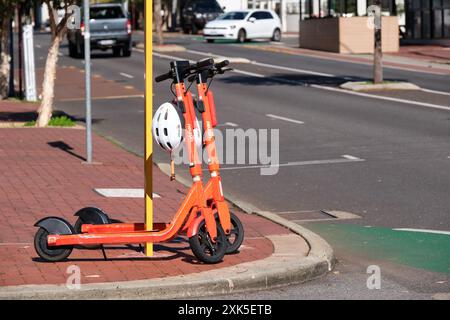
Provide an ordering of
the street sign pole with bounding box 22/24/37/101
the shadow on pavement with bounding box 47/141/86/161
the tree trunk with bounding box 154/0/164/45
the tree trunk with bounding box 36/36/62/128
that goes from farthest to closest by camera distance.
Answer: the tree trunk with bounding box 154/0/164/45 → the street sign pole with bounding box 22/24/37/101 → the tree trunk with bounding box 36/36/62/128 → the shadow on pavement with bounding box 47/141/86/161

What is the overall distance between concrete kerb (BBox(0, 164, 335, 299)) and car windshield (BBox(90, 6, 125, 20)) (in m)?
38.8

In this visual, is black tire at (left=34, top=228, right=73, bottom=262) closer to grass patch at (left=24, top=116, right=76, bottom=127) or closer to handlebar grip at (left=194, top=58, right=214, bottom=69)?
handlebar grip at (left=194, top=58, right=214, bottom=69)

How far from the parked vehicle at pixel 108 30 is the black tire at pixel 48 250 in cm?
3706

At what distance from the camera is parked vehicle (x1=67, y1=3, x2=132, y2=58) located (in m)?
47.1

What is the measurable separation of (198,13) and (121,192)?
5708 centimetres

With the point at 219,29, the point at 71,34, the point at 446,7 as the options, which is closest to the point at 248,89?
the point at 71,34

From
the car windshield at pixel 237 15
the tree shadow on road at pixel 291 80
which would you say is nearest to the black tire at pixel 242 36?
the car windshield at pixel 237 15

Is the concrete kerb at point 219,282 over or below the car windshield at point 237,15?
below

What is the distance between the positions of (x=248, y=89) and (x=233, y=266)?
Answer: 23.1 m

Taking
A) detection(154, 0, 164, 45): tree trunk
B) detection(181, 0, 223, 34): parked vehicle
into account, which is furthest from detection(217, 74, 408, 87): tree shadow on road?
detection(181, 0, 223, 34): parked vehicle

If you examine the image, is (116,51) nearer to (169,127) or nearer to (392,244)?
(392,244)

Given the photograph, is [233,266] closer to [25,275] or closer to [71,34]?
[25,275]

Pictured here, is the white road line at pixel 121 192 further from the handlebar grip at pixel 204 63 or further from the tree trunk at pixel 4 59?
the tree trunk at pixel 4 59

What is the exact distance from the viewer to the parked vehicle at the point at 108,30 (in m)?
47.1
